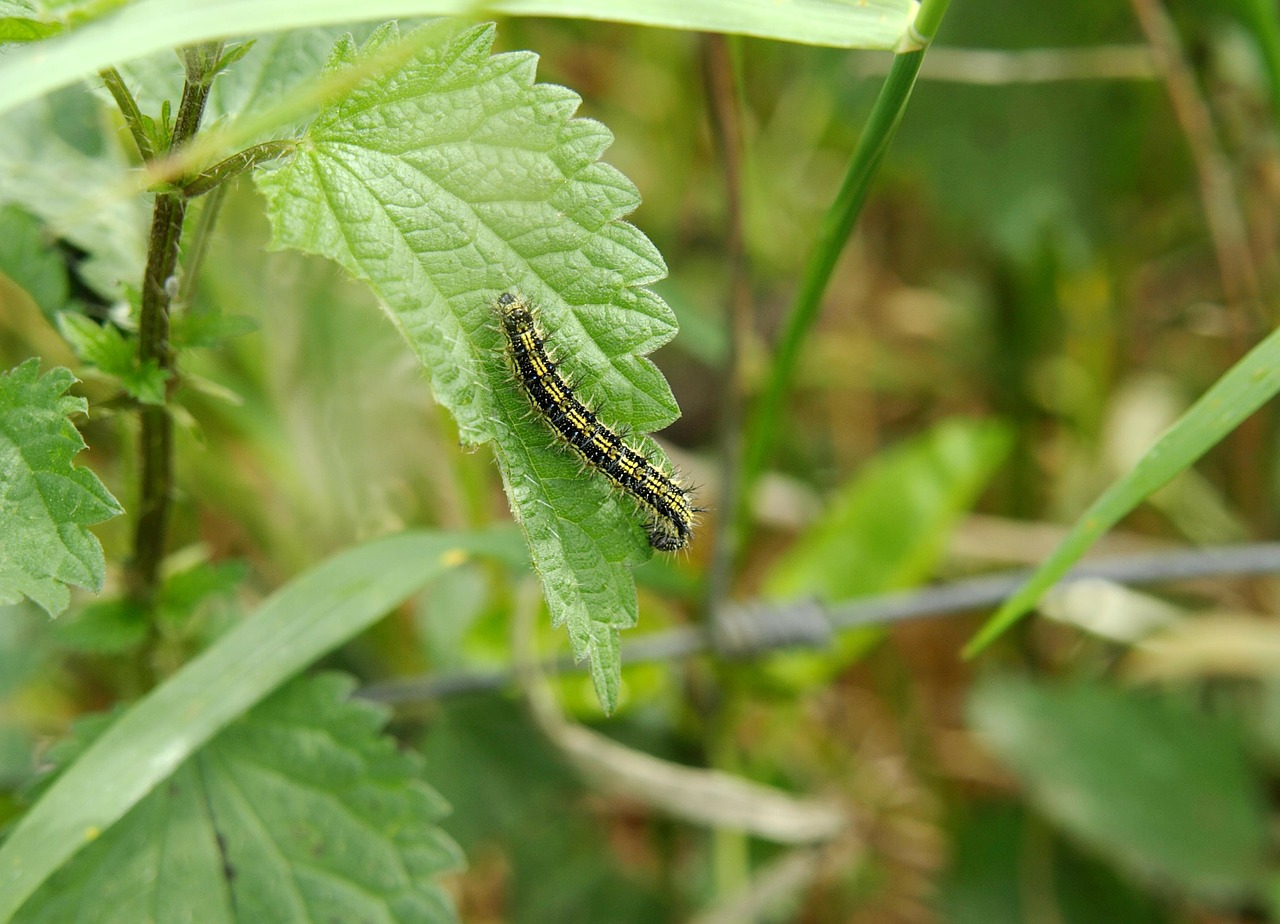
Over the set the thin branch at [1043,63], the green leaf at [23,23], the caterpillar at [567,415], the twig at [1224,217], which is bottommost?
the caterpillar at [567,415]

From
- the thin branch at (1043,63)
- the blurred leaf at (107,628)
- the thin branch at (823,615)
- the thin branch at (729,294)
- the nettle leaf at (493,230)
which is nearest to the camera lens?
the nettle leaf at (493,230)

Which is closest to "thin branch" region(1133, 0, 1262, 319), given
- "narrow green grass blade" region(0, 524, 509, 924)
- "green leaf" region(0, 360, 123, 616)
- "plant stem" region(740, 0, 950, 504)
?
"plant stem" region(740, 0, 950, 504)

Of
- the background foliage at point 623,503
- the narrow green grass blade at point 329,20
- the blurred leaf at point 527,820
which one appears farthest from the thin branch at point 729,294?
the narrow green grass blade at point 329,20

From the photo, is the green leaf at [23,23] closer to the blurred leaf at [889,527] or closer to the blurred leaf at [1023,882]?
the blurred leaf at [889,527]

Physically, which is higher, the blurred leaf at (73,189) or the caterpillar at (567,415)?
the blurred leaf at (73,189)

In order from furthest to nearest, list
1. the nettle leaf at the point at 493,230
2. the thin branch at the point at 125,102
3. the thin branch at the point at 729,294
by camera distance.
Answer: the thin branch at the point at 729,294 < the nettle leaf at the point at 493,230 < the thin branch at the point at 125,102

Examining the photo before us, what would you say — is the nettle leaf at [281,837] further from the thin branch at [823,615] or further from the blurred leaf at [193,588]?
the thin branch at [823,615]

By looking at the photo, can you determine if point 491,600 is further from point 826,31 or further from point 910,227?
point 910,227

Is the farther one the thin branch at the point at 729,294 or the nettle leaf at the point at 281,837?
the thin branch at the point at 729,294
